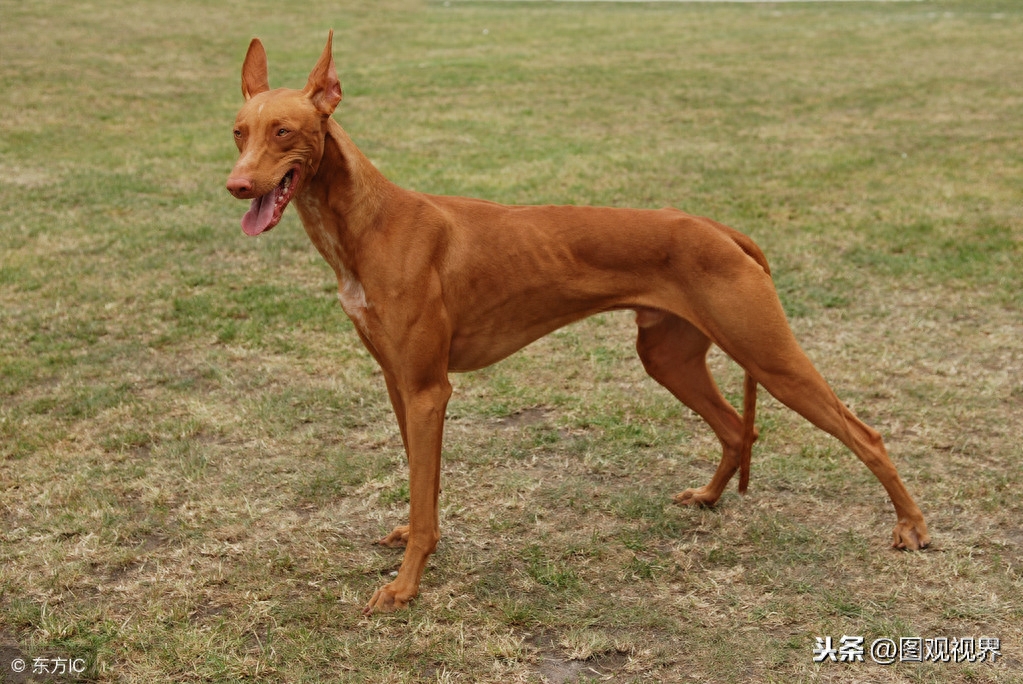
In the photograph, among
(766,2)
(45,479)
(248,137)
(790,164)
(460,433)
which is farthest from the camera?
(766,2)

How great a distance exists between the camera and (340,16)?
24.3 metres

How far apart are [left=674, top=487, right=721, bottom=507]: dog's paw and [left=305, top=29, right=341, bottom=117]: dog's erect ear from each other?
2.31 m

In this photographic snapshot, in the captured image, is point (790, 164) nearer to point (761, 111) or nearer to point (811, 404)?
point (761, 111)

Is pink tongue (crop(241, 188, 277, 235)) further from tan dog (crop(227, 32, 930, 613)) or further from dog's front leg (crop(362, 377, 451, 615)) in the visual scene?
dog's front leg (crop(362, 377, 451, 615))

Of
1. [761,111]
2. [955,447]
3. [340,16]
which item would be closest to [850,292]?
[955,447]

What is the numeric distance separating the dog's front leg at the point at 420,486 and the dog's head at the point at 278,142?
85 centimetres

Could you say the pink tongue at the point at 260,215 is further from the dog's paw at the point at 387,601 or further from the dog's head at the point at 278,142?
the dog's paw at the point at 387,601

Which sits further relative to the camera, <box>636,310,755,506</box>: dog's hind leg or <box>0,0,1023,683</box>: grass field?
<box>636,310,755,506</box>: dog's hind leg

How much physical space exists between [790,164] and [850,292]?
162 inches

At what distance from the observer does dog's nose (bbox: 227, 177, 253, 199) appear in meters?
3.23

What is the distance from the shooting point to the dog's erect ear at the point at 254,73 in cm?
381
